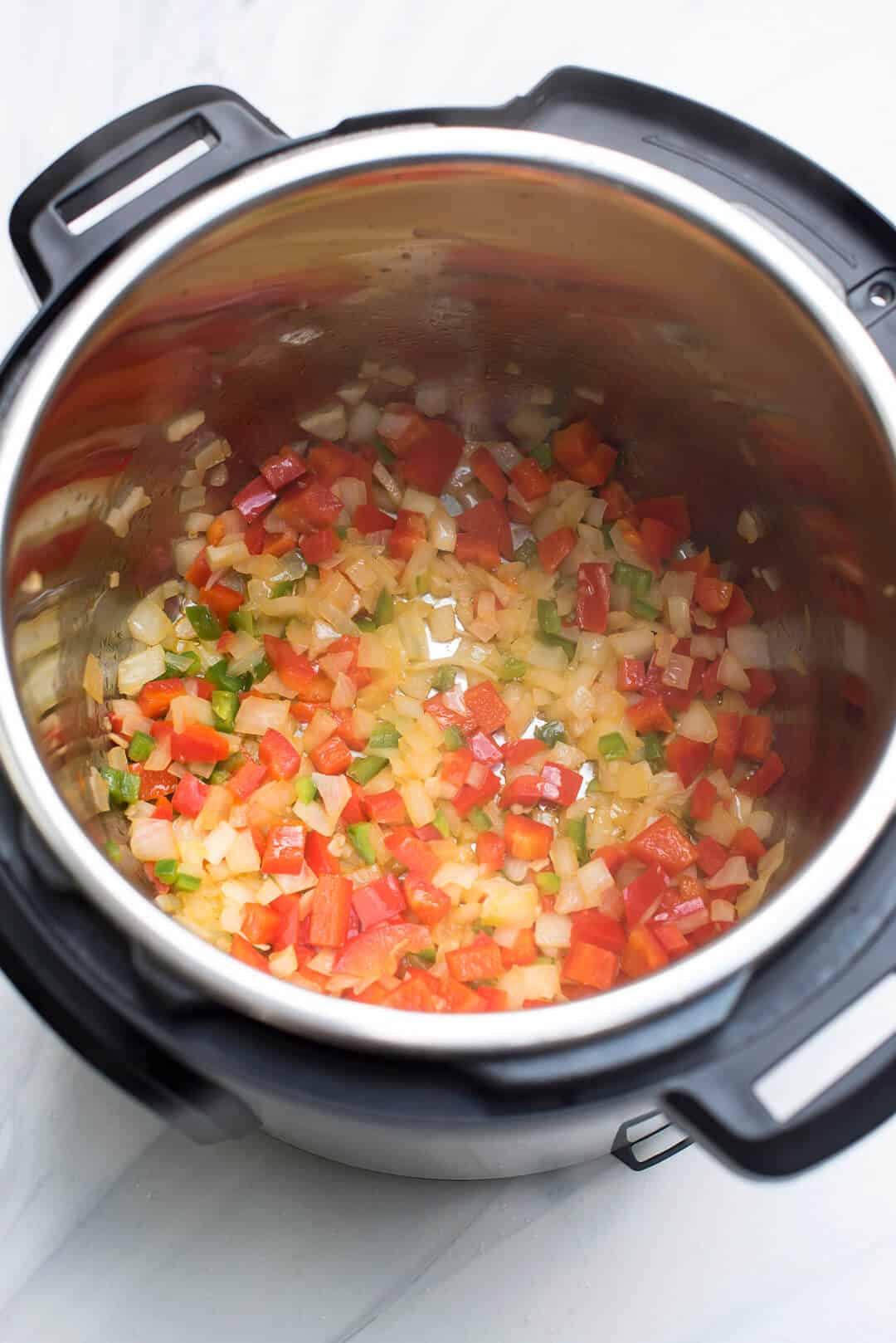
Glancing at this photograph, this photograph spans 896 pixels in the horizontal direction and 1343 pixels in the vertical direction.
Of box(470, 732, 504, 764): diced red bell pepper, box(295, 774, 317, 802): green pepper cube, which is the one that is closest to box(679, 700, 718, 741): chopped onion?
box(470, 732, 504, 764): diced red bell pepper

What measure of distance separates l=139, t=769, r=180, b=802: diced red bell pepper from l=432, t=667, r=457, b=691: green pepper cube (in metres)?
0.31

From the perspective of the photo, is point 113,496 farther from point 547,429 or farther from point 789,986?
point 789,986

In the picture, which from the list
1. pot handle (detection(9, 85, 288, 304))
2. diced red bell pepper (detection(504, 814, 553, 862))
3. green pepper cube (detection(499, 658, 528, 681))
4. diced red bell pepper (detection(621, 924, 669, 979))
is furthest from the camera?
green pepper cube (detection(499, 658, 528, 681))

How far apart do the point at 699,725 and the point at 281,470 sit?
0.56m

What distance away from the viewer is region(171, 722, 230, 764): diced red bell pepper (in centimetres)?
127

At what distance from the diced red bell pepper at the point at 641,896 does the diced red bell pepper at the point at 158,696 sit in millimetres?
527

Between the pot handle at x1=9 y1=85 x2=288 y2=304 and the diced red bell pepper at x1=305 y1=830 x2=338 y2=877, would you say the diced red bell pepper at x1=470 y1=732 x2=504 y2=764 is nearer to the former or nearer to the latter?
the diced red bell pepper at x1=305 y1=830 x2=338 y2=877

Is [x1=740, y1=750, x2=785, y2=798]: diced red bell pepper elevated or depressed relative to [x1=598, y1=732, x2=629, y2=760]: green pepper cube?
elevated

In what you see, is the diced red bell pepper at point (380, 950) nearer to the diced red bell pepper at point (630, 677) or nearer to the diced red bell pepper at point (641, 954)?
the diced red bell pepper at point (641, 954)

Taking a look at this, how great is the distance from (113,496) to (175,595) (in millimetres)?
176

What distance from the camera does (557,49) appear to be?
1555 mm

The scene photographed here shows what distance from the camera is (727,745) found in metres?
1.31

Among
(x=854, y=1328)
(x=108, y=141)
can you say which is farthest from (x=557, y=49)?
(x=854, y=1328)

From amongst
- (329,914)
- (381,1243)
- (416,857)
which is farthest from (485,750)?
(381,1243)
